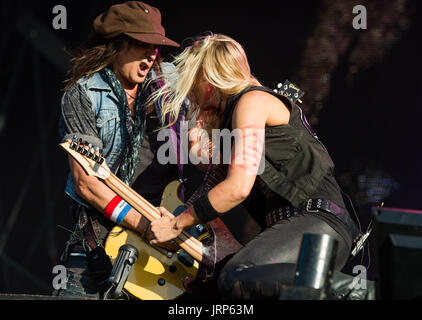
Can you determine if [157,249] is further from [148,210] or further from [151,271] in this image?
[148,210]

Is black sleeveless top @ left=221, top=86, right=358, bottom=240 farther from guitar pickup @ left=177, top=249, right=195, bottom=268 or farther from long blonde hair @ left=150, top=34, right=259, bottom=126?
guitar pickup @ left=177, top=249, right=195, bottom=268

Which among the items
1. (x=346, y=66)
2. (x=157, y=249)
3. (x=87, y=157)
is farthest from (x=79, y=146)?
(x=346, y=66)

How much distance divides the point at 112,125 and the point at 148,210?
687mm

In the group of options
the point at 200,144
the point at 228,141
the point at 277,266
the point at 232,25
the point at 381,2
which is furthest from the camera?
the point at 232,25

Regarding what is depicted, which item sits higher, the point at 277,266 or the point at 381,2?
the point at 381,2

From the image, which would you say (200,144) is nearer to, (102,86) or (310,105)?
(102,86)

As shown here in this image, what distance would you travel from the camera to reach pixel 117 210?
307 centimetres

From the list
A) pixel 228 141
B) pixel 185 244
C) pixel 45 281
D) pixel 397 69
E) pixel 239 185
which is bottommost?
pixel 45 281

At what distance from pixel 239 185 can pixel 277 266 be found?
382 millimetres

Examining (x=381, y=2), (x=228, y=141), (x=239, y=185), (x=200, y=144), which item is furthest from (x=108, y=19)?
(x=381, y=2)

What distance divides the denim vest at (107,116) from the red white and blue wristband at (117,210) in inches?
9.9

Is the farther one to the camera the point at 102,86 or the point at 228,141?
the point at 102,86

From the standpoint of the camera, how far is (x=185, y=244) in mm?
2904

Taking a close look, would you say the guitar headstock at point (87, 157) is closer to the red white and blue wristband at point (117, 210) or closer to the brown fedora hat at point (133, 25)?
the red white and blue wristband at point (117, 210)
